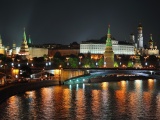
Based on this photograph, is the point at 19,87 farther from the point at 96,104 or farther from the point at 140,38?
the point at 140,38

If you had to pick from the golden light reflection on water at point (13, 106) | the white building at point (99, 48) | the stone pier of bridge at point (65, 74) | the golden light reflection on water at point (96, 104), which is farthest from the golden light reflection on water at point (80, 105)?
the white building at point (99, 48)

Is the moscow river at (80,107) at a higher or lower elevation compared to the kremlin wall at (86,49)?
lower

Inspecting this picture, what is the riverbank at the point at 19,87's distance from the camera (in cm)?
3309

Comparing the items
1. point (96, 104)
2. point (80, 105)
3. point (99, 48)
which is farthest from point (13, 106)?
point (99, 48)

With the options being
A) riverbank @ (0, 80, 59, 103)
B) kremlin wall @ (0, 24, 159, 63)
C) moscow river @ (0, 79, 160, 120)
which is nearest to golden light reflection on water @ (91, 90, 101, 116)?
moscow river @ (0, 79, 160, 120)

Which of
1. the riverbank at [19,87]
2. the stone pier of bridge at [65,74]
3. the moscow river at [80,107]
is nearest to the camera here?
the moscow river at [80,107]

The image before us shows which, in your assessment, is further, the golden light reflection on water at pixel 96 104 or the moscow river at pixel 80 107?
the golden light reflection on water at pixel 96 104

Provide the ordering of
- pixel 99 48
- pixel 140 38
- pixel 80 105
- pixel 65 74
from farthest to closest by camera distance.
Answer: pixel 140 38
pixel 99 48
pixel 65 74
pixel 80 105

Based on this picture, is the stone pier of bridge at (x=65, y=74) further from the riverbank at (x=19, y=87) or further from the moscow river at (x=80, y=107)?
the moscow river at (x=80, y=107)

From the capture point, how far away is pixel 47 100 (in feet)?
111

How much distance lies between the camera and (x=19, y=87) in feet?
129

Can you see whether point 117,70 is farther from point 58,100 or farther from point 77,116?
point 77,116

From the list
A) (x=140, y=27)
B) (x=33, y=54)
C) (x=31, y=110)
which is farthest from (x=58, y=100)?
(x=140, y=27)

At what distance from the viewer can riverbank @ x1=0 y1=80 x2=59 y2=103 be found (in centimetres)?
3309
